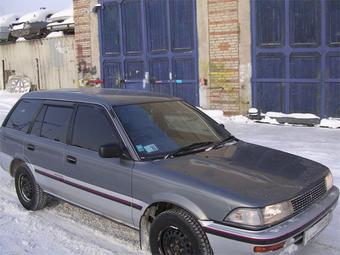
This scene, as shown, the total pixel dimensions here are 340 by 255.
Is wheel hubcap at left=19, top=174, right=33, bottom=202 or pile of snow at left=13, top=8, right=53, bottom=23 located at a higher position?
pile of snow at left=13, top=8, right=53, bottom=23

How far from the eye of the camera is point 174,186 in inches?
150

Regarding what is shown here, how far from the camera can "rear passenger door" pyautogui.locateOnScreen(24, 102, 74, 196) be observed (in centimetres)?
506

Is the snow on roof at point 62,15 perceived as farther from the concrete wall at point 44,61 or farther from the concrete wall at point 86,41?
the concrete wall at point 86,41

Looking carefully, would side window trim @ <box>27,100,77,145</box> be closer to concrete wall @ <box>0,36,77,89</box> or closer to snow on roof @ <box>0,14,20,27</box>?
concrete wall @ <box>0,36,77,89</box>

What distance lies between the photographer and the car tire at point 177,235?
11.9 feet

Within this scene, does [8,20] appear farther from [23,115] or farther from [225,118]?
[23,115]

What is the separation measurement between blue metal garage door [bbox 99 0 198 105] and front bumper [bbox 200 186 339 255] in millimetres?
9027

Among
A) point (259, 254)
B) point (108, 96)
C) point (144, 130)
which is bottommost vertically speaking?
point (259, 254)

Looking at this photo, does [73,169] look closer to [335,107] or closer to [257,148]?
[257,148]

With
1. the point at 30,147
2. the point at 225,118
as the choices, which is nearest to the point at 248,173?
the point at 30,147

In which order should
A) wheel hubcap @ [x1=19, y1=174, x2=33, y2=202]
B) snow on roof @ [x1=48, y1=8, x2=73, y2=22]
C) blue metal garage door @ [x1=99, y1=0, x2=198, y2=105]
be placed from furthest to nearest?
snow on roof @ [x1=48, y1=8, x2=73, y2=22] < blue metal garage door @ [x1=99, y1=0, x2=198, y2=105] < wheel hubcap @ [x1=19, y1=174, x2=33, y2=202]

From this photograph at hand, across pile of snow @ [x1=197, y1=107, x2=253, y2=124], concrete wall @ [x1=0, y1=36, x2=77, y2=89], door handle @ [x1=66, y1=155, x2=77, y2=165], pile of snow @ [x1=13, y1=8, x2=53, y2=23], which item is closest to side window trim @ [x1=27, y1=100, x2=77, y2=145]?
door handle @ [x1=66, y1=155, x2=77, y2=165]

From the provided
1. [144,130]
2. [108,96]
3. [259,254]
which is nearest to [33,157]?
[108,96]

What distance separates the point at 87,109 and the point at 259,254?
93.4 inches
